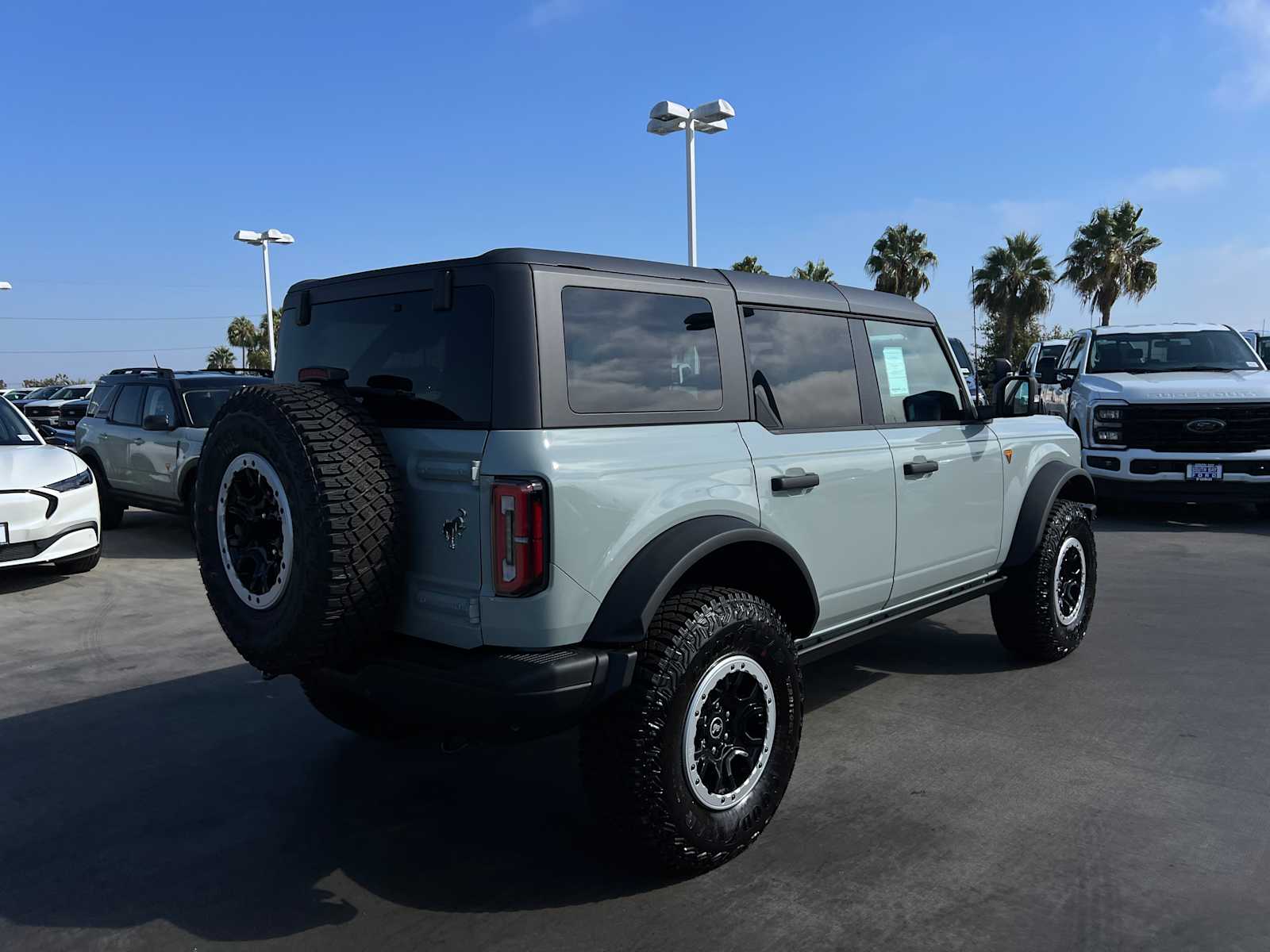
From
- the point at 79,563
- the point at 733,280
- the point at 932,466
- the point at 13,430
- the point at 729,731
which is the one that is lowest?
the point at 79,563

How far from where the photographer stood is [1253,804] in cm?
355

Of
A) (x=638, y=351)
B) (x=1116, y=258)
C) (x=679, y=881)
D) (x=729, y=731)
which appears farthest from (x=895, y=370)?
(x=1116, y=258)

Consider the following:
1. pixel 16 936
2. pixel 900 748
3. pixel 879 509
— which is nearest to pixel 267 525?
pixel 16 936

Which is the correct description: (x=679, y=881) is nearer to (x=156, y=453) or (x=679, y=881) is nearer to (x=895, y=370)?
(x=895, y=370)

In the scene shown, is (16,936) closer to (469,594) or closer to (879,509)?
(469,594)

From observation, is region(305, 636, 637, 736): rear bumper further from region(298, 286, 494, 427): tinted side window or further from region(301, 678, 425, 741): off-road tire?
region(301, 678, 425, 741): off-road tire

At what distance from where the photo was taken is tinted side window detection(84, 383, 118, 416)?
10.8 m

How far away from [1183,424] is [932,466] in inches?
273

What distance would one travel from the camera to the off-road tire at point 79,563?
7.95 m

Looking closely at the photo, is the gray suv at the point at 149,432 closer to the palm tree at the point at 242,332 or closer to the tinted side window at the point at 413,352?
the tinted side window at the point at 413,352

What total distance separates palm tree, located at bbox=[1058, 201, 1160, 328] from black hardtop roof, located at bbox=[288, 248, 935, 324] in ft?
127

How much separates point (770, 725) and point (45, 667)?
173 inches

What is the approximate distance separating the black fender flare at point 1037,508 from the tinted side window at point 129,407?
28.4ft

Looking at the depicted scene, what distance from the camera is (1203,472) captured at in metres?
9.80
